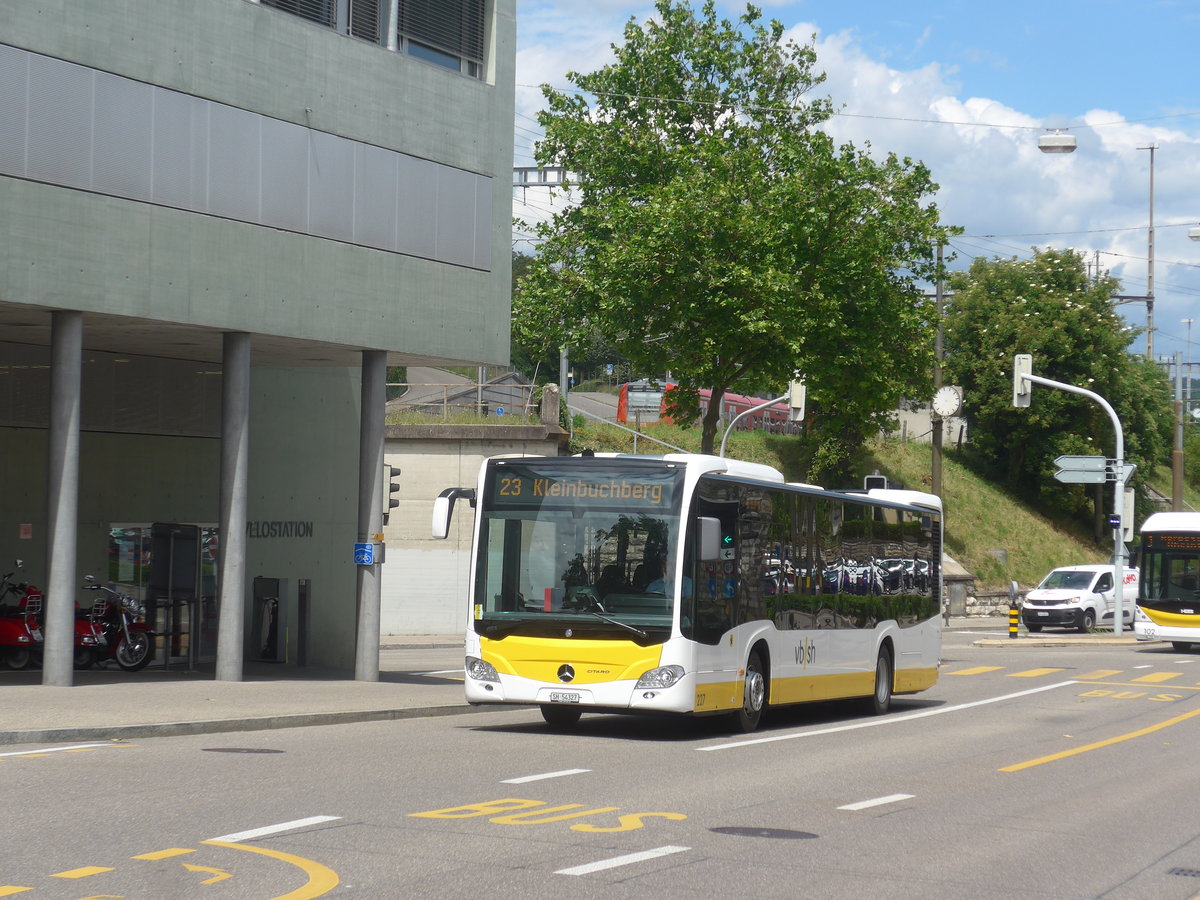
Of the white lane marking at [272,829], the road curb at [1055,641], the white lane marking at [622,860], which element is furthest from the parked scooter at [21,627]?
the road curb at [1055,641]

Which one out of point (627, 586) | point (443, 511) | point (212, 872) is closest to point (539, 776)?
point (627, 586)

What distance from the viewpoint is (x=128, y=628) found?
76.6 ft

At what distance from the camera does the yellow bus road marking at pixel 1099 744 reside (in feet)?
48.3

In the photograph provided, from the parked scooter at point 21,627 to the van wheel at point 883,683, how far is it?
461 inches

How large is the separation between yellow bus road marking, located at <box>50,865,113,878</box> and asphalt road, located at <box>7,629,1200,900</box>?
0.03m

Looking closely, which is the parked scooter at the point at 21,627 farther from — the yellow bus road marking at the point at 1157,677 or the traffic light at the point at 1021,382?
the traffic light at the point at 1021,382

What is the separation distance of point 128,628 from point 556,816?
48.4ft

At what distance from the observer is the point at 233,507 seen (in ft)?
70.3

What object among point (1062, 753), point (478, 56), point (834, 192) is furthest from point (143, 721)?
point (834, 192)

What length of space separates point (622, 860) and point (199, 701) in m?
10.3

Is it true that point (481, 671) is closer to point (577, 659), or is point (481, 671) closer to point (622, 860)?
point (577, 659)

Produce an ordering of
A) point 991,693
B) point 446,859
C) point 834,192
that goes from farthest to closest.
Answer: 1. point 834,192
2. point 991,693
3. point 446,859

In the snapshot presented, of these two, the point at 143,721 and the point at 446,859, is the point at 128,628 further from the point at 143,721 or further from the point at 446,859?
the point at 446,859

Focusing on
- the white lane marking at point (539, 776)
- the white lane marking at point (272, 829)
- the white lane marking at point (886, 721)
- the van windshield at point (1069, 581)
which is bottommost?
the white lane marking at point (886, 721)
